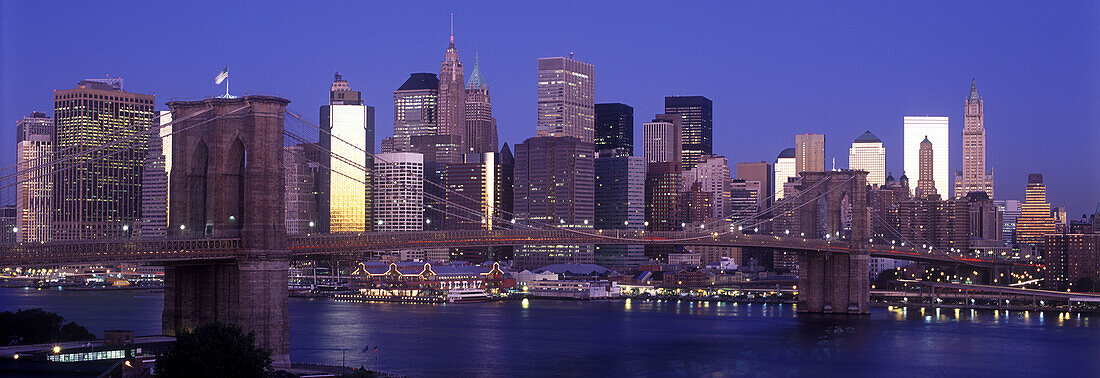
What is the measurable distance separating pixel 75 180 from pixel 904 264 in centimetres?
8326

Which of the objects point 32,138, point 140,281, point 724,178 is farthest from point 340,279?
point 724,178

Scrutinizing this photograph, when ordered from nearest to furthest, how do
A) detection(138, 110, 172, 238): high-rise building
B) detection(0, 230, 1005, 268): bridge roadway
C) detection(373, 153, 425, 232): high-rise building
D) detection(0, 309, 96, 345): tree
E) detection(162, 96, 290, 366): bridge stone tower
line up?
1. detection(0, 230, 1005, 268): bridge roadway
2. detection(162, 96, 290, 366): bridge stone tower
3. detection(0, 309, 96, 345): tree
4. detection(373, 153, 425, 232): high-rise building
5. detection(138, 110, 172, 238): high-rise building

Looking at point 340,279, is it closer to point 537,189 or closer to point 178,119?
point 537,189

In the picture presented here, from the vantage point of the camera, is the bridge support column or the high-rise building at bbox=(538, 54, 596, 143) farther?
the high-rise building at bbox=(538, 54, 596, 143)

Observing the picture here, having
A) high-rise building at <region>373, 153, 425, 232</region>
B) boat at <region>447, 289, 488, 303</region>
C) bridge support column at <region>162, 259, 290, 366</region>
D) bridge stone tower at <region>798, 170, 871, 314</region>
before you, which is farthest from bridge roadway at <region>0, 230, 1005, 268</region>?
high-rise building at <region>373, 153, 425, 232</region>

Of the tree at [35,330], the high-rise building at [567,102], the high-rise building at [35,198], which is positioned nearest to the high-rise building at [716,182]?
the high-rise building at [567,102]

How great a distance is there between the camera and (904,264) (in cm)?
13812

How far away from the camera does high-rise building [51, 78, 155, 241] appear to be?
109500mm

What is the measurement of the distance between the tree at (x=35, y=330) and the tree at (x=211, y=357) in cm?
1455

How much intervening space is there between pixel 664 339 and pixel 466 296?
3780cm

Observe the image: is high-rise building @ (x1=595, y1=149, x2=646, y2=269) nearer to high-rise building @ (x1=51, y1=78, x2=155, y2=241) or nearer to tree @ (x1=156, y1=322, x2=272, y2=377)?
high-rise building @ (x1=51, y1=78, x2=155, y2=241)

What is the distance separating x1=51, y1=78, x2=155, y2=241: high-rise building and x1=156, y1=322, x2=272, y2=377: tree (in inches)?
2841

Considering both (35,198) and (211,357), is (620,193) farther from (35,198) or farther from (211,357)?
(211,357)

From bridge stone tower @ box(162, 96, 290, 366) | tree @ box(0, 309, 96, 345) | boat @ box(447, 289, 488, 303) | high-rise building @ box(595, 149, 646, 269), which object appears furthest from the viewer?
high-rise building @ box(595, 149, 646, 269)
